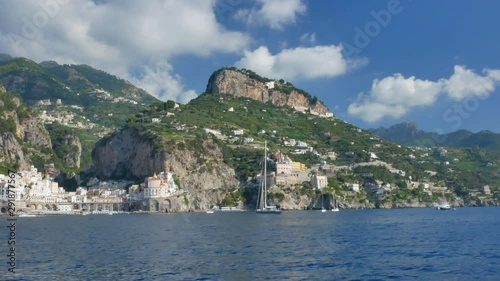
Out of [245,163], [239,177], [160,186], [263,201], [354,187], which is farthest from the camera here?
[245,163]

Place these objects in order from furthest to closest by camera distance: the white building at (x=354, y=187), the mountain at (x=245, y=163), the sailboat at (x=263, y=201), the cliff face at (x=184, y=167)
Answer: the white building at (x=354, y=187) → the mountain at (x=245, y=163) → the cliff face at (x=184, y=167) → the sailboat at (x=263, y=201)

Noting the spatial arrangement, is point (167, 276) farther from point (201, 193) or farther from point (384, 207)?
point (384, 207)

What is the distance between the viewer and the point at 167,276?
95.9 ft

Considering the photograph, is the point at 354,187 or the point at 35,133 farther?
the point at 35,133

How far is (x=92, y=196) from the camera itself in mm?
140500

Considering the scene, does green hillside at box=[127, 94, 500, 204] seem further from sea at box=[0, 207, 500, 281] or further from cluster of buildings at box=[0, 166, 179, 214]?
sea at box=[0, 207, 500, 281]

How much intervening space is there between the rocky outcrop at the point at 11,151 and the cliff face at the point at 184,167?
2574 centimetres

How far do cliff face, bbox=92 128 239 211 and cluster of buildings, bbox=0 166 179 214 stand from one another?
3792 mm

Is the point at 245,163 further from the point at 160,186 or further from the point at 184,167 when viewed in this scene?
the point at 160,186

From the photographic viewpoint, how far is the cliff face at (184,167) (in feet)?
432

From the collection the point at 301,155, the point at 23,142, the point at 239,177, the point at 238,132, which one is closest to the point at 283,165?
the point at 239,177

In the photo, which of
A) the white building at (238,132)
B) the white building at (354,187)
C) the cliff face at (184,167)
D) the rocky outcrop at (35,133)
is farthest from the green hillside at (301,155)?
the rocky outcrop at (35,133)

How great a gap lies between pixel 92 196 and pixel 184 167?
89.3 feet

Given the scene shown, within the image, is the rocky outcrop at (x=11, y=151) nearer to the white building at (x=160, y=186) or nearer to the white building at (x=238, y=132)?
the white building at (x=160, y=186)
